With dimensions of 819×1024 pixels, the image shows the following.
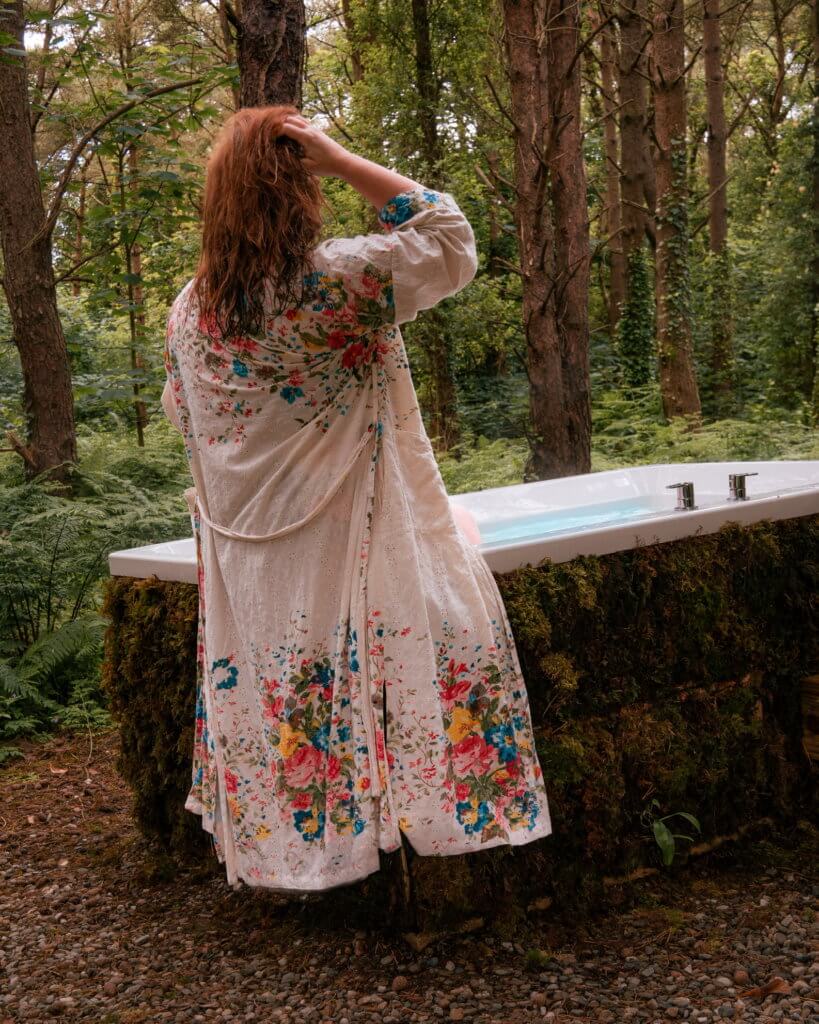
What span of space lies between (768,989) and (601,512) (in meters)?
2.79

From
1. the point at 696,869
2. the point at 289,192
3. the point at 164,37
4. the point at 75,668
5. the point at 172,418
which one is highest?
the point at 164,37

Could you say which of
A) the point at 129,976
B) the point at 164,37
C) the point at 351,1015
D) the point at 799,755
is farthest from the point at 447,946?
the point at 164,37

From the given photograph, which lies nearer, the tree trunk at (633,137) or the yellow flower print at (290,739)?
the yellow flower print at (290,739)

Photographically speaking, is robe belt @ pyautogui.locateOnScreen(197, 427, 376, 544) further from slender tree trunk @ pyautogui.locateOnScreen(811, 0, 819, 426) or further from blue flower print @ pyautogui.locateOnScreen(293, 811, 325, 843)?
slender tree trunk @ pyautogui.locateOnScreen(811, 0, 819, 426)

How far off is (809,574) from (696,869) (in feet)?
3.11

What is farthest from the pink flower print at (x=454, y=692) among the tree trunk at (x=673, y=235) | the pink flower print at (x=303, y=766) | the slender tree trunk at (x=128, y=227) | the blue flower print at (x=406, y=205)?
the tree trunk at (x=673, y=235)

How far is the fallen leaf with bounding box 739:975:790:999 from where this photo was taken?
7.04 feet

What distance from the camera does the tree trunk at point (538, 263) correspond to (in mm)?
5613

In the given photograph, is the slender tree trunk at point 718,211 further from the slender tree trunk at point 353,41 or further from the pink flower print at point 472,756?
the pink flower print at point 472,756

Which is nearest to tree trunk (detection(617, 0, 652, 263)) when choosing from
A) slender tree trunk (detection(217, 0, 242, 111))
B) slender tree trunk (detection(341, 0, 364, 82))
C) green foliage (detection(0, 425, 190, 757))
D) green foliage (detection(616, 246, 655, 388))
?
green foliage (detection(616, 246, 655, 388))

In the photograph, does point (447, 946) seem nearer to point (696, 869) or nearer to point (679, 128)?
point (696, 869)

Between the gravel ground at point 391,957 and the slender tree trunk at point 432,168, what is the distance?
328 inches

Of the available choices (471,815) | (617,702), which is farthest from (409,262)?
(617,702)

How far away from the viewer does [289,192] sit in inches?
79.4
